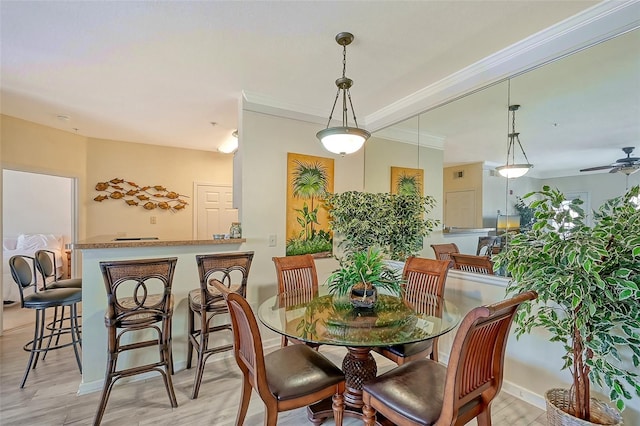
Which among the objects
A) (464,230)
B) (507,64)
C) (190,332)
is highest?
(507,64)

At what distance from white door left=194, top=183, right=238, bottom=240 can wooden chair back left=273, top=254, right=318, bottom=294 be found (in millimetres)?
3234

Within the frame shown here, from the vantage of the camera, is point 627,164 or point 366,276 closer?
point 627,164

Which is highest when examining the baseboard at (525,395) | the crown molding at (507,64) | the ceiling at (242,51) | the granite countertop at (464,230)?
the ceiling at (242,51)

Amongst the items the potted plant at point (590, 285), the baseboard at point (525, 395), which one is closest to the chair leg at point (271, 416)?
the potted plant at point (590, 285)

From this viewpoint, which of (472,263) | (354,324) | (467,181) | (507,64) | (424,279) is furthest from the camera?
(467,181)

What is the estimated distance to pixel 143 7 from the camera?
1810 mm

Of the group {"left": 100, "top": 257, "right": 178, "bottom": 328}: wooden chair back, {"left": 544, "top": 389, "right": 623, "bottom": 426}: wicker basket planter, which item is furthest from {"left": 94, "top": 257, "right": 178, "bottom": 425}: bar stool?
{"left": 544, "top": 389, "right": 623, "bottom": 426}: wicker basket planter

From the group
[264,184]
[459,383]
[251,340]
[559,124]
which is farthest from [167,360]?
[559,124]

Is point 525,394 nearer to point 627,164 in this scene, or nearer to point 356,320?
point 356,320

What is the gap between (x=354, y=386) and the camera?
1.99 meters

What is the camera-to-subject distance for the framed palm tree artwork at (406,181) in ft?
10.8

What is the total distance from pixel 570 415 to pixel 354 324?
1206 millimetres

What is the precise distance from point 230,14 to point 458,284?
2.78 meters

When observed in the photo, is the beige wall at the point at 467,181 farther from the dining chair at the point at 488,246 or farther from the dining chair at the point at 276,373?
the dining chair at the point at 276,373
